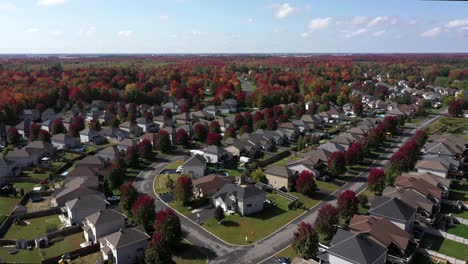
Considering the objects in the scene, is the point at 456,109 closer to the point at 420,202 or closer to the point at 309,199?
the point at 420,202

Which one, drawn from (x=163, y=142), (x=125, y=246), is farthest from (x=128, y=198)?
(x=163, y=142)

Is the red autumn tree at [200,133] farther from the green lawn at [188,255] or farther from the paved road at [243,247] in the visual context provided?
the green lawn at [188,255]

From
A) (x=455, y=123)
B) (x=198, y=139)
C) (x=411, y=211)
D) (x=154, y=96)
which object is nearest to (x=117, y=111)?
(x=154, y=96)

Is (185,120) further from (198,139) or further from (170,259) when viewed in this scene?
(170,259)

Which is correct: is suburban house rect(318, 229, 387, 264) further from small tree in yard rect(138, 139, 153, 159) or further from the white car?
small tree in yard rect(138, 139, 153, 159)

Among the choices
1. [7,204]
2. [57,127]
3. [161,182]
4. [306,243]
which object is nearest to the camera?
[306,243]

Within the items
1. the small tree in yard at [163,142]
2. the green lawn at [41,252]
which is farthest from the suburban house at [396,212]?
the small tree in yard at [163,142]
